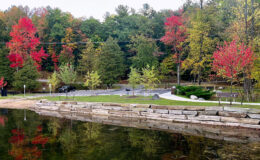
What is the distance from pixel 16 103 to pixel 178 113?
774 inches

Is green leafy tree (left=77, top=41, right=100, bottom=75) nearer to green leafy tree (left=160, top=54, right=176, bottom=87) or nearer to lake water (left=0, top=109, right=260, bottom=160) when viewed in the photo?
green leafy tree (left=160, top=54, right=176, bottom=87)

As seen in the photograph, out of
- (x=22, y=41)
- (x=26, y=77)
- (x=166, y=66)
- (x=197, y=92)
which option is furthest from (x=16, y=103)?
(x=166, y=66)

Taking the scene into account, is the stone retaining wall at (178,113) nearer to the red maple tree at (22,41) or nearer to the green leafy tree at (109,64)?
the green leafy tree at (109,64)

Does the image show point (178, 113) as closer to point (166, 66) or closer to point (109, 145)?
point (109, 145)

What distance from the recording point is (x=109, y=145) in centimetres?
1084

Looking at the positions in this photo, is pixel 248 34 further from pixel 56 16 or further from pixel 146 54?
pixel 56 16

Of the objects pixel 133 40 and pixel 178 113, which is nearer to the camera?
pixel 178 113

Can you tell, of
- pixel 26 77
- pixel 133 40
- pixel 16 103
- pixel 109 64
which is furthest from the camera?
pixel 133 40

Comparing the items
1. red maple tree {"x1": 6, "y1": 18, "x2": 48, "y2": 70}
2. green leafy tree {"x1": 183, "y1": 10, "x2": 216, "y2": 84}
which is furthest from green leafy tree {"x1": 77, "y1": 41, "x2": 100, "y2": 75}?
green leafy tree {"x1": 183, "y1": 10, "x2": 216, "y2": 84}

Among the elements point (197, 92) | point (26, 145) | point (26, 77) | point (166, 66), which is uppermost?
point (166, 66)

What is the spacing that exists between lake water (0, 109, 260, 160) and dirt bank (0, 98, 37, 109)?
10.2 meters

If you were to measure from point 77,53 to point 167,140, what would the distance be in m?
39.8

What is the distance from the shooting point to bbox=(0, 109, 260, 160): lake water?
9289 millimetres

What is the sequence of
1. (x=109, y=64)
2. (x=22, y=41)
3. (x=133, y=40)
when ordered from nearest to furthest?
(x=109, y=64)
(x=22, y=41)
(x=133, y=40)
